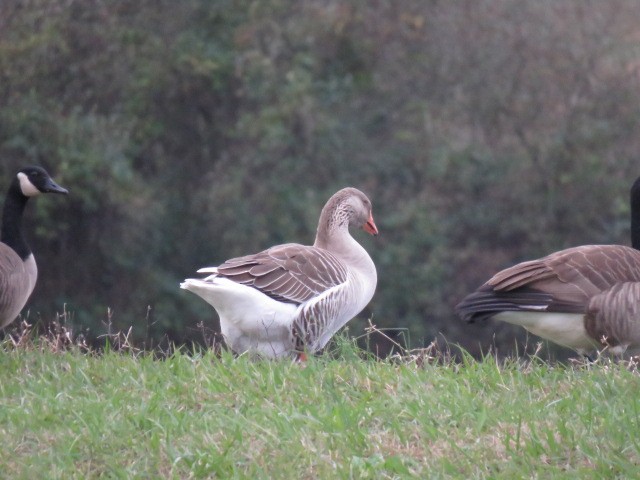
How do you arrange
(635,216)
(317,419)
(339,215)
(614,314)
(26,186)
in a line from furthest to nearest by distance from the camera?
(26,186) < (635,216) < (339,215) < (614,314) < (317,419)

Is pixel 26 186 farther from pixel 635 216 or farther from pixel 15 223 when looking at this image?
pixel 635 216

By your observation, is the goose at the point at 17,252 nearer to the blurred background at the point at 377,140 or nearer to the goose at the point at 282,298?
the goose at the point at 282,298


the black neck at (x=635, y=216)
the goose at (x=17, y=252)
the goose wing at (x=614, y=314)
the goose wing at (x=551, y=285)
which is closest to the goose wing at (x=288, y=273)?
the goose wing at (x=551, y=285)

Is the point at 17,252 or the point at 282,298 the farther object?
the point at 17,252

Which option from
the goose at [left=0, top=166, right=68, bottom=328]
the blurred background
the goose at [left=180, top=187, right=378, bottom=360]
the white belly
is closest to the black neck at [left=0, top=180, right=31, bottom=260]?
the goose at [left=0, top=166, right=68, bottom=328]

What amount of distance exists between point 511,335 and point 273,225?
3.70 metres

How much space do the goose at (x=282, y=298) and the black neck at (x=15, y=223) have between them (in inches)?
73.1

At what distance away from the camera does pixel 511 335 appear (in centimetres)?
1518

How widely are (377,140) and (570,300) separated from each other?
959 cm

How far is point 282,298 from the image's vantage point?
23.4 feet

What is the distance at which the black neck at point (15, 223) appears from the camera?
329 inches

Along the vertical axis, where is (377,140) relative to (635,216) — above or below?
below

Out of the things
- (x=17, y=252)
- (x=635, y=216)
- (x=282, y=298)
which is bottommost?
(x=17, y=252)

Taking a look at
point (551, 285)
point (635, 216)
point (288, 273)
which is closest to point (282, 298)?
point (288, 273)
